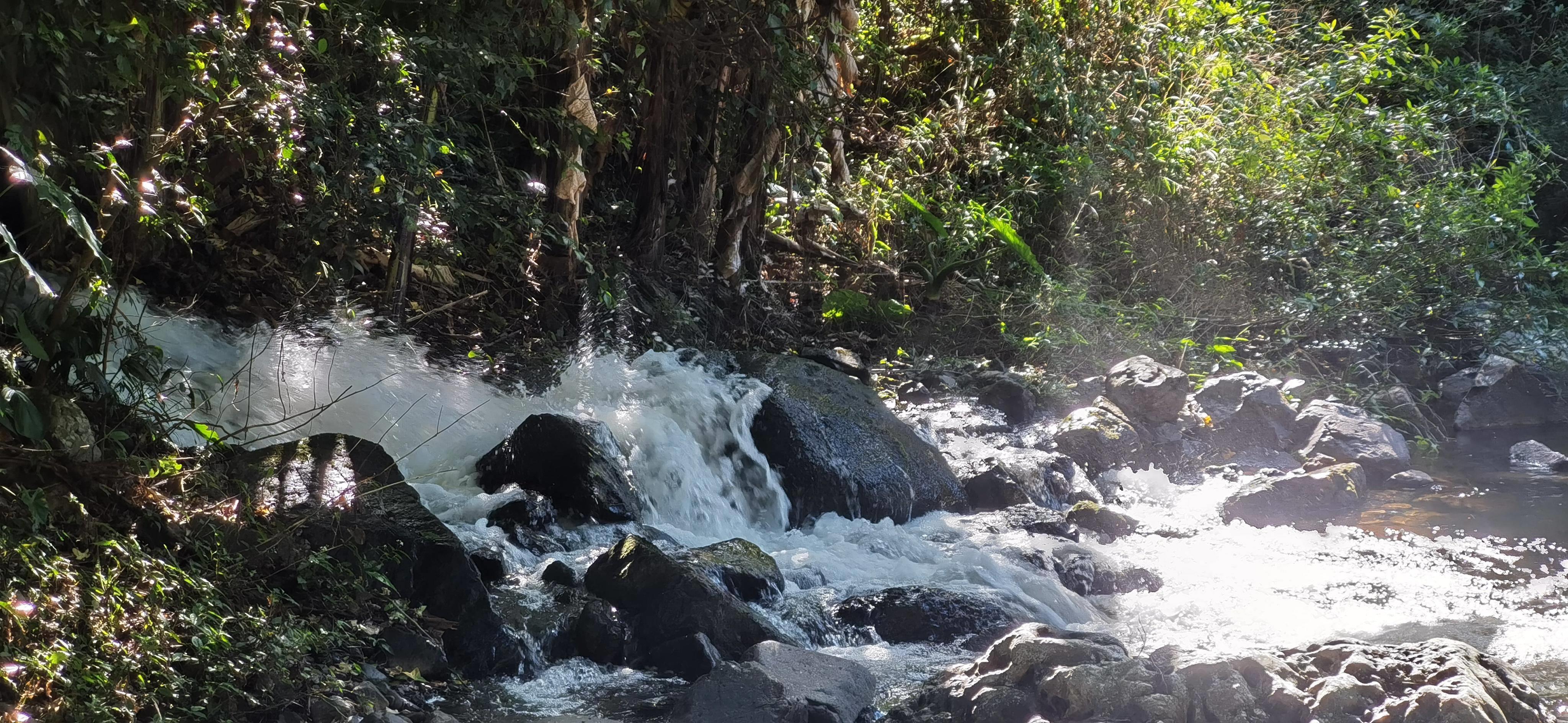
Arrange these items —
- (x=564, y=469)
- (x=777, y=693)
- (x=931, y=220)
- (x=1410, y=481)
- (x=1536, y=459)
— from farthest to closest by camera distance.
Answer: (x=931, y=220)
(x=1536, y=459)
(x=1410, y=481)
(x=564, y=469)
(x=777, y=693)

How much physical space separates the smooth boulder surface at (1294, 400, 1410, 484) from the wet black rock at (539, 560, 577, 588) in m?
5.45

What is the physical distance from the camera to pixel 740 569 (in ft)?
14.9

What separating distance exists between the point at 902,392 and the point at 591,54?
3422mm

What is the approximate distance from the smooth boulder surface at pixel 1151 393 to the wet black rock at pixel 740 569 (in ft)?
13.7

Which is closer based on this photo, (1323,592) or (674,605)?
(674,605)

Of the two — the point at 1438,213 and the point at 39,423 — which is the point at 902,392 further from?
the point at 39,423

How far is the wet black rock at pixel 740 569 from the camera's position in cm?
441

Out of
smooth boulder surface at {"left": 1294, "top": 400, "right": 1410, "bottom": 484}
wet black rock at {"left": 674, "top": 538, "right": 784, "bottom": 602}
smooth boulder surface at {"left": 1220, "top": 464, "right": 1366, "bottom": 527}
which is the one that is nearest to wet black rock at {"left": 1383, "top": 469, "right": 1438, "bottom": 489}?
smooth boulder surface at {"left": 1294, "top": 400, "right": 1410, "bottom": 484}

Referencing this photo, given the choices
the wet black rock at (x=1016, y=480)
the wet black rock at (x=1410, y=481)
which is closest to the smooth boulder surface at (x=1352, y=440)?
the wet black rock at (x=1410, y=481)

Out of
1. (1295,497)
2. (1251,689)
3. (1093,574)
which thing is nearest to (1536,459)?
(1295,497)

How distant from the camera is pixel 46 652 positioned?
2525 mm

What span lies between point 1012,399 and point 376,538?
513 centimetres

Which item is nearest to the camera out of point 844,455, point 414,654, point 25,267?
point 25,267

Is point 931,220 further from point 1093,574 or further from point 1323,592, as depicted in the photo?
point 1323,592
